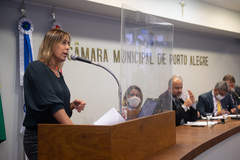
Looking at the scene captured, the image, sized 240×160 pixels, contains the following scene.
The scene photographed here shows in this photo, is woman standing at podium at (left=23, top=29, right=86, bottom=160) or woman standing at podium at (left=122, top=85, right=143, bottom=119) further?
woman standing at podium at (left=122, top=85, right=143, bottom=119)

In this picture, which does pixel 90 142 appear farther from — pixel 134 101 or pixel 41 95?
pixel 134 101

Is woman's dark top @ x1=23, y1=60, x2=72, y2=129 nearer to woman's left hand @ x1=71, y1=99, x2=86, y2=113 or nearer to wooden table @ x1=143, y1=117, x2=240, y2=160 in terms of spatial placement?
woman's left hand @ x1=71, y1=99, x2=86, y2=113

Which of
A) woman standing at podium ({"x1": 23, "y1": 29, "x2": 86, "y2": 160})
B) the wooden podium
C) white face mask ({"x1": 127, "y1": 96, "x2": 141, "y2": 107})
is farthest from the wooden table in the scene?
woman standing at podium ({"x1": 23, "y1": 29, "x2": 86, "y2": 160})

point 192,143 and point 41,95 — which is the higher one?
point 41,95

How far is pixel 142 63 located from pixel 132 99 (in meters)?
0.26

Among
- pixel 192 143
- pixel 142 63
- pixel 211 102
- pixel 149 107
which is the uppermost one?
pixel 142 63

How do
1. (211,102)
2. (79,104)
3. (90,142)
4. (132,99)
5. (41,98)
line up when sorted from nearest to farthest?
(90,142) → (41,98) → (132,99) → (79,104) → (211,102)

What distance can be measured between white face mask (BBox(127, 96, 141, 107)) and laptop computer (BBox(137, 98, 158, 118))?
0.05m

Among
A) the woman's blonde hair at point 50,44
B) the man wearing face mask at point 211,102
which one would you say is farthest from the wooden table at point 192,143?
the man wearing face mask at point 211,102

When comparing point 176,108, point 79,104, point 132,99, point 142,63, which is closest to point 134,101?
point 132,99

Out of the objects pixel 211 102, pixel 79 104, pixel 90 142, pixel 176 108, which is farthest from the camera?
pixel 211 102

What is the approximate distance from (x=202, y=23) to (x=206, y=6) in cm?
47

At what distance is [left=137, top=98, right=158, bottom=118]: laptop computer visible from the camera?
205 cm

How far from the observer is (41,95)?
185 centimetres
